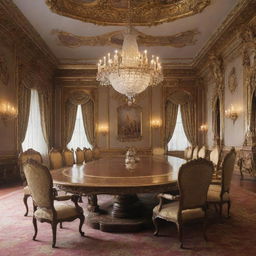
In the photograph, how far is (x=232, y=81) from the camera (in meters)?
7.61

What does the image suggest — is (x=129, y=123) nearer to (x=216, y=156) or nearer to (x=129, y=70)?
(x=129, y=70)

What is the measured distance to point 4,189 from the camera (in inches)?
231

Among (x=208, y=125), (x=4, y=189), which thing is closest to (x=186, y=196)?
(x=4, y=189)

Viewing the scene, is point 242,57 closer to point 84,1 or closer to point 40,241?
point 84,1

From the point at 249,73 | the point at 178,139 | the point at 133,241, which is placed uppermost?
the point at 249,73

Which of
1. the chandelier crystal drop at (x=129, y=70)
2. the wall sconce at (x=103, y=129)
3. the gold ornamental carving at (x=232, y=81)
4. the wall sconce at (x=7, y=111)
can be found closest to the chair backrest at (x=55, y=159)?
the chandelier crystal drop at (x=129, y=70)

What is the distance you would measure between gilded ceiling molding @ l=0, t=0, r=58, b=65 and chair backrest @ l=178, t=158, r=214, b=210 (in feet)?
15.8

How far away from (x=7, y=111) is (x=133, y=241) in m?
4.64

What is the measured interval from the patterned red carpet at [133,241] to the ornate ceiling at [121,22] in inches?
167

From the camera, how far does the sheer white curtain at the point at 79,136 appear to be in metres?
10.7

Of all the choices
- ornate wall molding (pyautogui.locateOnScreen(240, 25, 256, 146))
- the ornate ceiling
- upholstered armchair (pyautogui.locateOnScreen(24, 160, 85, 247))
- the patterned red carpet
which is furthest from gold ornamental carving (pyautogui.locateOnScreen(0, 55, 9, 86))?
ornate wall molding (pyautogui.locateOnScreen(240, 25, 256, 146))

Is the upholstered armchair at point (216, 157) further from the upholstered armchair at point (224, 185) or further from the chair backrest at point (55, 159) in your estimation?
the chair backrest at point (55, 159)

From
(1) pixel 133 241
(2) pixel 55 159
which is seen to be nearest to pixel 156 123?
(2) pixel 55 159

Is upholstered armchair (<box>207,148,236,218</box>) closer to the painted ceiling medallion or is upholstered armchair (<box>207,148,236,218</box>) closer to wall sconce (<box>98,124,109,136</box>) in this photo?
the painted ceiling medallion
